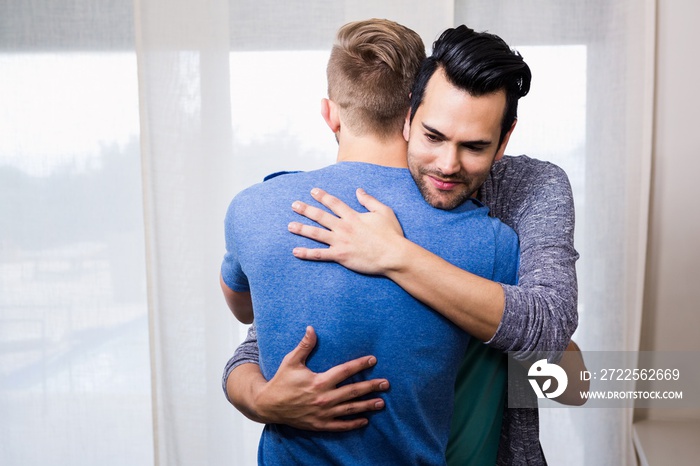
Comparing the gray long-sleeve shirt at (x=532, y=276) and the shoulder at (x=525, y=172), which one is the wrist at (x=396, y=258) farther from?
the shoulder at (x=525, y=172)

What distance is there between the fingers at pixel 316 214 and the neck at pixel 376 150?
146mm

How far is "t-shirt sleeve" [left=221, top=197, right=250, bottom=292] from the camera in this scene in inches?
45.1

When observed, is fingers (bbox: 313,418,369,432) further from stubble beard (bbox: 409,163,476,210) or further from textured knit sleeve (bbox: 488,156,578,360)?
stubble beard (bbox: 409,163,476,210)

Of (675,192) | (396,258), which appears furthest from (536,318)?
(675,192)

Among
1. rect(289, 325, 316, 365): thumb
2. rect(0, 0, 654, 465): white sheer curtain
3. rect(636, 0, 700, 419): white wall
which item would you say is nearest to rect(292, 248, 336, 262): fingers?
rect(289, 325, 316, 365): thumb

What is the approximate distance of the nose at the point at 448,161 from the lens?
1.08 m

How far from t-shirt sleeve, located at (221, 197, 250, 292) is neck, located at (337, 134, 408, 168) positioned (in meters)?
0.21

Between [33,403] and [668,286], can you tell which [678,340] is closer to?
[668,286]

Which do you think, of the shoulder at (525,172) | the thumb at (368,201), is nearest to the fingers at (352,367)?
the thumb at (368,201)

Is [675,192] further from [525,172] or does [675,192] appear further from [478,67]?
[478,67]

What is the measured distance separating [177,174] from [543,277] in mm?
1665

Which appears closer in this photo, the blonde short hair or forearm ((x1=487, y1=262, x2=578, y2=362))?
forearm ((x1=487, y1=262, x2=578, y2=362))

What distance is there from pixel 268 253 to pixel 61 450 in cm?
208

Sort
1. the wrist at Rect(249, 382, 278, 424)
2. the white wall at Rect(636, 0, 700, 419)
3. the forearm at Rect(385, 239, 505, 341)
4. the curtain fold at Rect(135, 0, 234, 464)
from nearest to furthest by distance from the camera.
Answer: the forearm at Rect(385, 239, 505, 341)
the wrist at Rect(249, 382, 278, 424)
the white wall at Rect(636, 0, 700, 419)
the curtain fold at Rect(135, 0, 234, 464)
